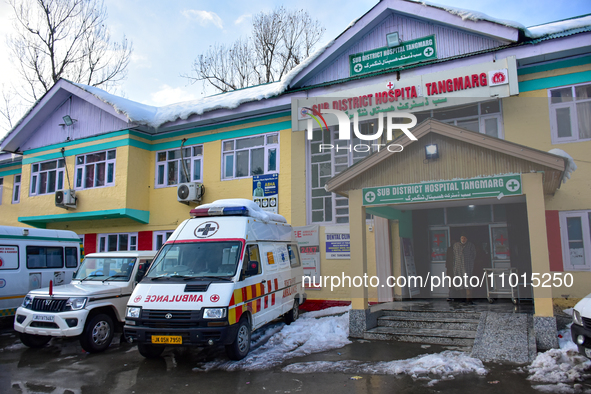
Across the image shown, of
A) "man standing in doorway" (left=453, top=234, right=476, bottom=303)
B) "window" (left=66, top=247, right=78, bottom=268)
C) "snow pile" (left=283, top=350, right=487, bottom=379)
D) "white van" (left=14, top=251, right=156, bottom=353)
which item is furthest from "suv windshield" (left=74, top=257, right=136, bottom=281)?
"man standing in doorway" (left=453, top=234, right=476, bottom=303)

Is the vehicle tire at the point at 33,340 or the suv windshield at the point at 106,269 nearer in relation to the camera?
the vehicle tire at the point at 33,340

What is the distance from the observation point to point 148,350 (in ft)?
23.4

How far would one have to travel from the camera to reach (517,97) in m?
10.5

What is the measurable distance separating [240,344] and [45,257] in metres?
7.05

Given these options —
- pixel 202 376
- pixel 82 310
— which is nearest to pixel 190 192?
pixel 82 310

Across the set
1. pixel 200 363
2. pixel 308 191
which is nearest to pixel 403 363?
pixel 200 363

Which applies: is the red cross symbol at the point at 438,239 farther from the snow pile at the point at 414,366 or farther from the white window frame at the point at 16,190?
the white window frame at the point at 16,190

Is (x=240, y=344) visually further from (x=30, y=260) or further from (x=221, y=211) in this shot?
(x=30, y=260)

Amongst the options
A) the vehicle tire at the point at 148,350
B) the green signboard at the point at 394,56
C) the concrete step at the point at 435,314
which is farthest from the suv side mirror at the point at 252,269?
the green signboard at the point at 394,56

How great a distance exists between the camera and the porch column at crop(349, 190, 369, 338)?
846 cm

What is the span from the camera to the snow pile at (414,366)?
6098mm

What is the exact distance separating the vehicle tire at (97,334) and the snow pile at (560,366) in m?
7.29

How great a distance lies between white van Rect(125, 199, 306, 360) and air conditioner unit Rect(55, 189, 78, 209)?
9.93 m

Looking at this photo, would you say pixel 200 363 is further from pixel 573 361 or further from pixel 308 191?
pixel 308 191
